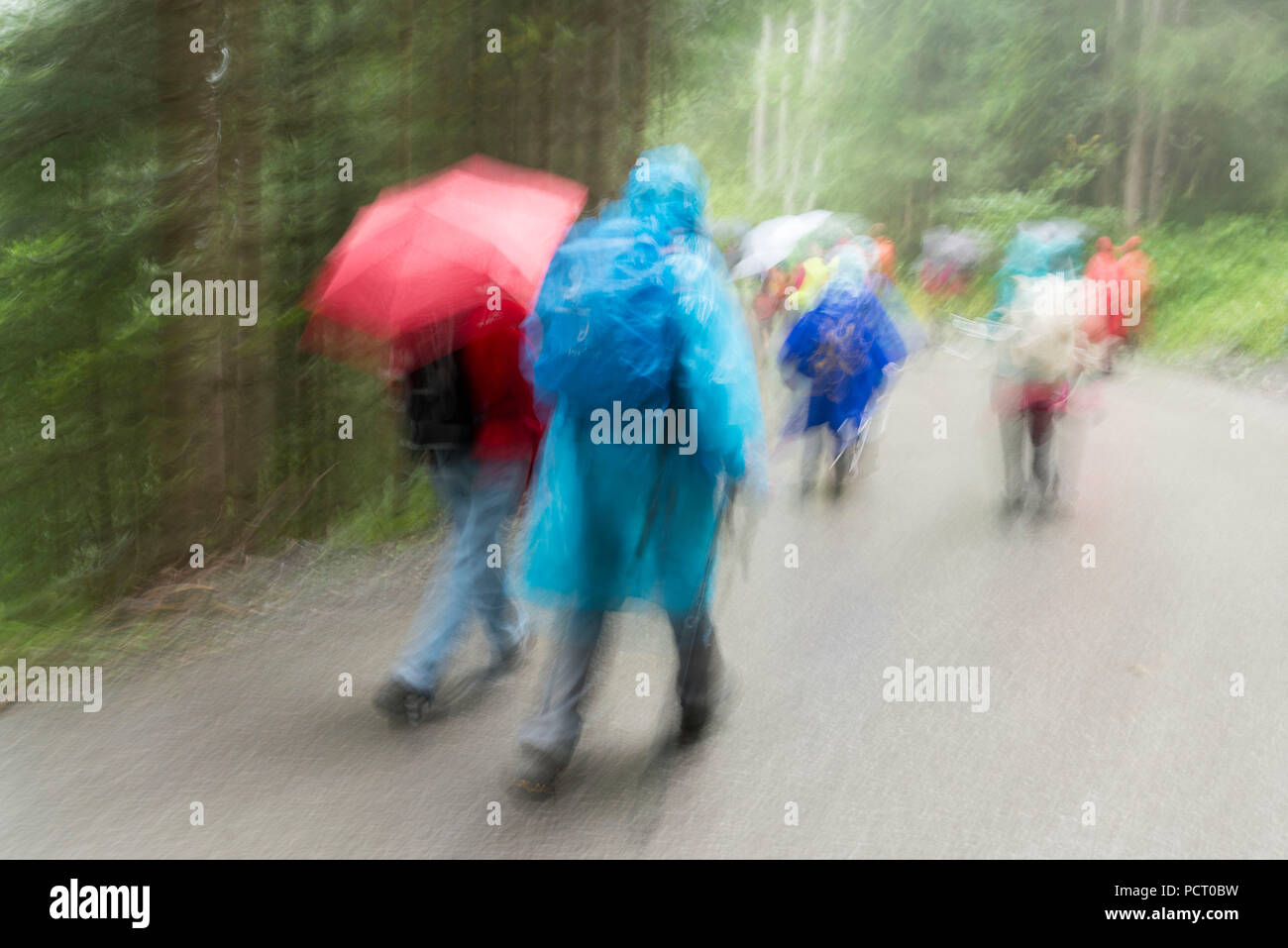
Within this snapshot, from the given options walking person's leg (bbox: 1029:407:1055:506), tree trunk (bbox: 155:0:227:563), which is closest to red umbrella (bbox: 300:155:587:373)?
tree trunk (bbox: 155:0:227:563)

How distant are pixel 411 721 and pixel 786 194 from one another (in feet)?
116

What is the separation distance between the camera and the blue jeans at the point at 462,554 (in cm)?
471

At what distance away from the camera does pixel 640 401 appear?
395cm

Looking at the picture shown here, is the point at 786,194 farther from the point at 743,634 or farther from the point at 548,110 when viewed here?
the point at 743,634

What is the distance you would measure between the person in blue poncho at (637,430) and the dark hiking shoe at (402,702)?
53cm

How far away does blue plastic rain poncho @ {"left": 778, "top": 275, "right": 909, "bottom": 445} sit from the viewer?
841 centimetres

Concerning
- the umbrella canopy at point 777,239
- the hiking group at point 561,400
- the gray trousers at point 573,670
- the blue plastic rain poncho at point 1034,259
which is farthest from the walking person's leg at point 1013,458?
the gray trousers at point 573,670

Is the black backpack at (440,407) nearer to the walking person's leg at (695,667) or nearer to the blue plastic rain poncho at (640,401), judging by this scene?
the blue plastic rain poncho at (640,401)

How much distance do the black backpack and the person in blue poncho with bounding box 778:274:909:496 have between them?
4307 millimetres

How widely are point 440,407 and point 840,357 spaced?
14.7 ft

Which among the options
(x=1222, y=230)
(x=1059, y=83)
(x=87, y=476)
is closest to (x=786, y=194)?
(x=1059, y=83)

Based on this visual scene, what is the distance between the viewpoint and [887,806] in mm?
4266

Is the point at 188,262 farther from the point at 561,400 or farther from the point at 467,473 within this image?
the point at 561,400

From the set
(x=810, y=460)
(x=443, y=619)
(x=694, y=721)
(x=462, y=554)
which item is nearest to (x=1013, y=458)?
(x=810, y=460)
